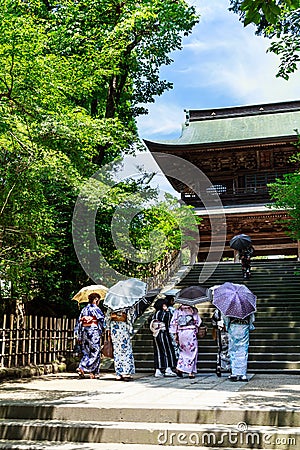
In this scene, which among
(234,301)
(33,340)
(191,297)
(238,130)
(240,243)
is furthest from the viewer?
(238,130)

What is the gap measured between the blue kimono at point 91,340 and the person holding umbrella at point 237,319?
236cm

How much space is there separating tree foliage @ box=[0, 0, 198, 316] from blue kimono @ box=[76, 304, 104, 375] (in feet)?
4.72

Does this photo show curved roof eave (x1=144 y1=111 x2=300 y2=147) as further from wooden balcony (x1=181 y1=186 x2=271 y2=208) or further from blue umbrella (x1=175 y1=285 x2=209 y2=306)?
blue umbrella (x1=175 y1=285 x2=209 y2=306)

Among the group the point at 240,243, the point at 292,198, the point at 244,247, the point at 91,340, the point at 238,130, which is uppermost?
the point at 238,130

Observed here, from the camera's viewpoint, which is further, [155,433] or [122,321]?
[122,321]

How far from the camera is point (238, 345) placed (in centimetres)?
791

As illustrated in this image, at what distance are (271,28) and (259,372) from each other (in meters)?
6.77

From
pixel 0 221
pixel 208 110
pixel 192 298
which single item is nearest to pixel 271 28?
pixel 192 298

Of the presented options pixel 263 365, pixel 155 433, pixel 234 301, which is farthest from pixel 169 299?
pixel 155 433

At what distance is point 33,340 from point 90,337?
1388 mm

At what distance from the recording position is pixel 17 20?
26.3ft

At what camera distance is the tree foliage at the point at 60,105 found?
795 cm

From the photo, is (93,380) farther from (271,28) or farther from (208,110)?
(208,110)

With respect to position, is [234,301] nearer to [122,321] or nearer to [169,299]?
[169,299]
